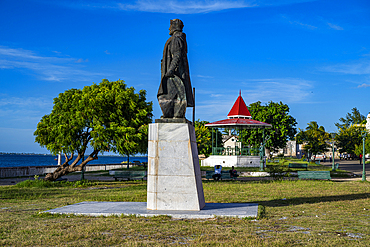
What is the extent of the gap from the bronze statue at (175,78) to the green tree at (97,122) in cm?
1044

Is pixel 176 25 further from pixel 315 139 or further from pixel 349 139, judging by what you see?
pixel 349 139

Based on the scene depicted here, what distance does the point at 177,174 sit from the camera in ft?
32.9

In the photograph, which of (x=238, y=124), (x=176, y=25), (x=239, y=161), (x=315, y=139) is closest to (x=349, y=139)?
(x=315, y=139)

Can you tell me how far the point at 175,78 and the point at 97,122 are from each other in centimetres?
1140

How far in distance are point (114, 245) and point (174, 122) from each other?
4.54m

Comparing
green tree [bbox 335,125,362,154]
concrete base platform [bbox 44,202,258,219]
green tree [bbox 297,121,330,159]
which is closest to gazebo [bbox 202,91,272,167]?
concrete base platform [bbox 44,202,258,219]

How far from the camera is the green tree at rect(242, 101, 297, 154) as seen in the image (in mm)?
52237

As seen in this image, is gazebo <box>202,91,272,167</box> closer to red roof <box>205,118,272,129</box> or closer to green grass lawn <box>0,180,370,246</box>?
red roof <box>205,118,272,129</box>

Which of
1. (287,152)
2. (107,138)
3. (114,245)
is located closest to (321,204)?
(114,245)

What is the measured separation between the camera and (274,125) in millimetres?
53406

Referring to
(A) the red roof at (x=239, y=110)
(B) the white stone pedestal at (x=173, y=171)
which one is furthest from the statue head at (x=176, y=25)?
(A) the red roof at (x=239, y=110)

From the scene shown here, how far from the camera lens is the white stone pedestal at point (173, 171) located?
32.6ft

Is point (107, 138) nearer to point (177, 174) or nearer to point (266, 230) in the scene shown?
point (177, 174)

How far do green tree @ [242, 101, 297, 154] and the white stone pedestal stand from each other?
138ft
